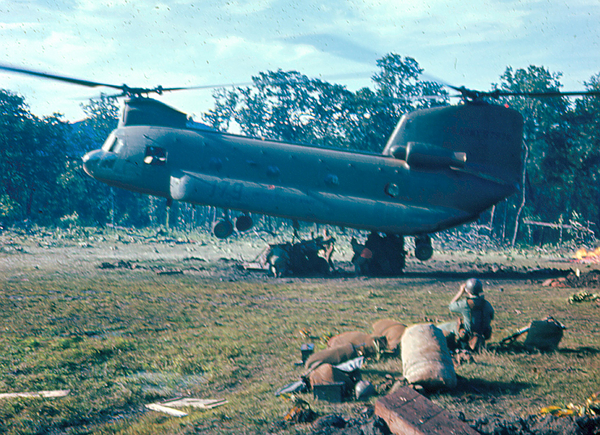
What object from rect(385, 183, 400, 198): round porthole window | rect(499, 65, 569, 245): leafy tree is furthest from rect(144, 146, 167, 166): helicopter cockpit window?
rect(499, 65, 569, 245): leafy tree

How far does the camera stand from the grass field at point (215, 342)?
5664mm

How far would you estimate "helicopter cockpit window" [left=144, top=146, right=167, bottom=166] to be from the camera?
17797 millimetres

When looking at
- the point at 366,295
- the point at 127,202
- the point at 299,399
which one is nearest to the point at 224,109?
the point at 127,202

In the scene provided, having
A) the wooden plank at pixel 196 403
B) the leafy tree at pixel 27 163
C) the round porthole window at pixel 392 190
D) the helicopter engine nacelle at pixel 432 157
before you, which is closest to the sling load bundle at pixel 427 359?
the wooden plank at pixel 196 403

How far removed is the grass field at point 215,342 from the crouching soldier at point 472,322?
318 mm

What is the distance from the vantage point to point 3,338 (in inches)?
332

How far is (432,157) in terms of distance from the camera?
61.2 feet

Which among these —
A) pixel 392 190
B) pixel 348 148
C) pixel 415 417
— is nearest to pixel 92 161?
pixel 392 190

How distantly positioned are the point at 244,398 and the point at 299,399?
0.83m

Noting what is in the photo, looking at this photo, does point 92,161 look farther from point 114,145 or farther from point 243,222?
point 243,222

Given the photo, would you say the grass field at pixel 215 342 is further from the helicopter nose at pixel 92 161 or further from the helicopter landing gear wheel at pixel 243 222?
the helicopter nose at pixel 92 161

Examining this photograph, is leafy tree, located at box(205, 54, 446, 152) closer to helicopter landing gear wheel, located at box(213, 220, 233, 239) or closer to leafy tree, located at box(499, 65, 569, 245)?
leafy tree, located at box(499, 65, 569, 245)

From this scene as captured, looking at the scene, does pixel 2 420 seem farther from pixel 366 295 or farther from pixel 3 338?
pixel 366 295

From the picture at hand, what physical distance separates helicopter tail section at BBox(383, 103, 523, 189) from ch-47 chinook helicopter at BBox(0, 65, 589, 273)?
4 centimetres
